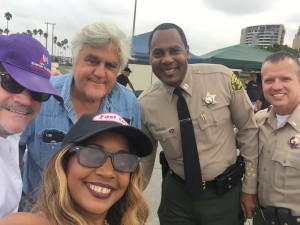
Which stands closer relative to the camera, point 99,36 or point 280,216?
point 99,36

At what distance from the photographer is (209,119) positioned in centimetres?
267

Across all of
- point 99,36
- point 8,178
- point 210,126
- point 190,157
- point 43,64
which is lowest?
point 190,157

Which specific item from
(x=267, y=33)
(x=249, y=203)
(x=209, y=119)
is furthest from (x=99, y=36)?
(x=267, y=33)

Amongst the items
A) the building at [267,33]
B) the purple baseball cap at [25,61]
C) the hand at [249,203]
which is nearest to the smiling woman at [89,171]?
the purple baseball cap at [25,61]

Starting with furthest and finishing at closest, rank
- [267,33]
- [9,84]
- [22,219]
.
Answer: [267,33] → [9,84] → [22,219]

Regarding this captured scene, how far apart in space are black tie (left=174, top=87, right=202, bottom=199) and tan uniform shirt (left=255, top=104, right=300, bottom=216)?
1.71ft

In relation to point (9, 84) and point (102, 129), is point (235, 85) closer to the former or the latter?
point (102, 129)

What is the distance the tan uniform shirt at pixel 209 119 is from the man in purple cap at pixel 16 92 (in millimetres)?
1218

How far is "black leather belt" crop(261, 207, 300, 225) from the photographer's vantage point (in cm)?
245

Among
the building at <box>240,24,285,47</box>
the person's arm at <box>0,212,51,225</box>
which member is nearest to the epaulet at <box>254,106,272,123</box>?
the person's arm at <box>0,212,51,225</box>

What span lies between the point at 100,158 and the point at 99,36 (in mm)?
911

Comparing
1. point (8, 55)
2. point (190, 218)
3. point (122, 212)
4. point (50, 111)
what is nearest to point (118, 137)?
point (122, 212)

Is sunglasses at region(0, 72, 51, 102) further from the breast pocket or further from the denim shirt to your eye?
the breast pocket

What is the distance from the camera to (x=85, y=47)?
2137 millimetres
